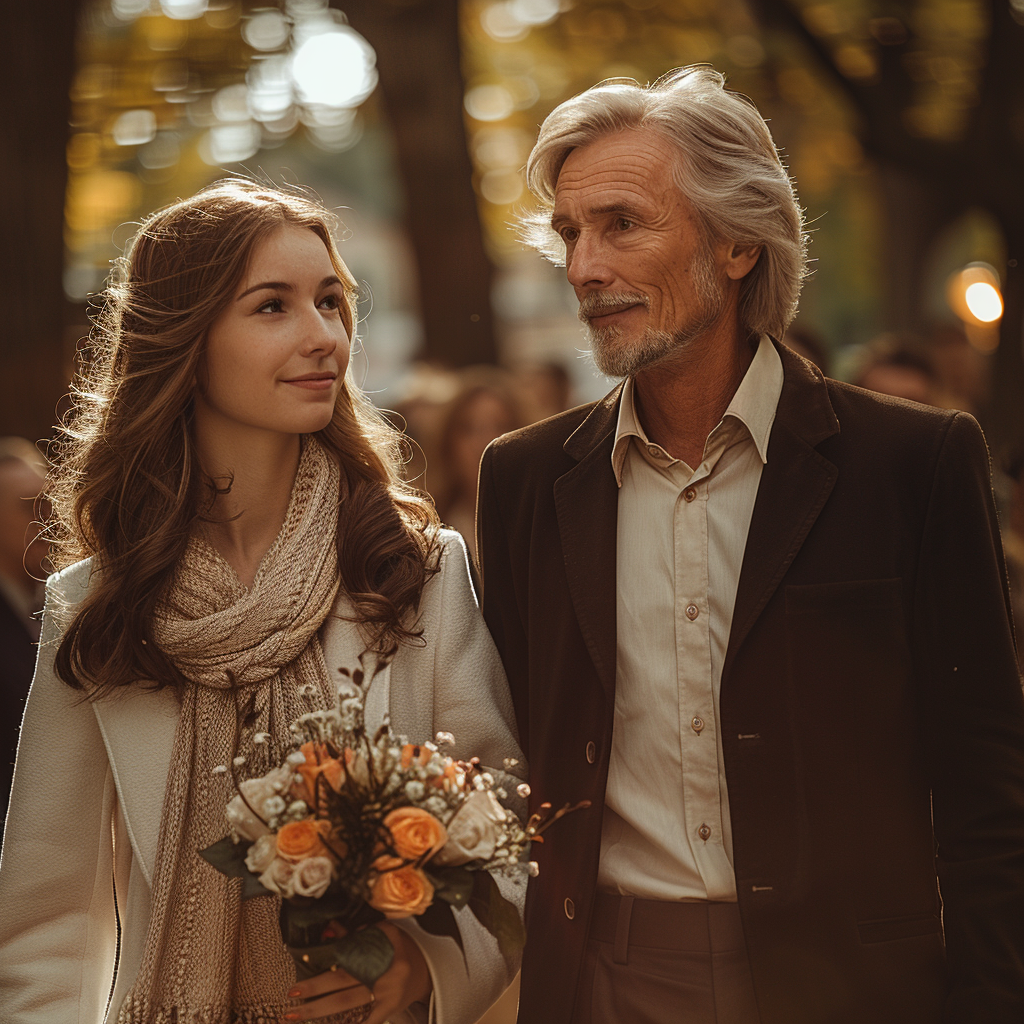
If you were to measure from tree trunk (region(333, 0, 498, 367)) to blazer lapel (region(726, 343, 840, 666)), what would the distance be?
760cm

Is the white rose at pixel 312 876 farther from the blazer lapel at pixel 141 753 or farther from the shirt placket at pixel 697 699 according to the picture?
the shirt placket at pixel 697 699

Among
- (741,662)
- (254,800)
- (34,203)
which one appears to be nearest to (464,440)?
(34,203)

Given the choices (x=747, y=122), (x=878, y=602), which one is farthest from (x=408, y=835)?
(x=747, y=122)

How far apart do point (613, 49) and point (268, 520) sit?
14479mm

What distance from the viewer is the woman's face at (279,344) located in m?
3.12

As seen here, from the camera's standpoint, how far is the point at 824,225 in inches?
1133

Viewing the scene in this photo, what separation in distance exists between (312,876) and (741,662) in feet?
3.29

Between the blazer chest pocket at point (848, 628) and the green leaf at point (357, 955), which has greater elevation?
the blazer chest pocket at point (848, 628)

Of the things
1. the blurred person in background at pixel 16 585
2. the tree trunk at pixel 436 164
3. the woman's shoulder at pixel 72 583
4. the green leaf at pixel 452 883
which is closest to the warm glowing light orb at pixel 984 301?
the tree trunk at pixel 436 164

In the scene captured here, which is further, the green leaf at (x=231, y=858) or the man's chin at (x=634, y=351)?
the man's chin at (x=634, y=351)

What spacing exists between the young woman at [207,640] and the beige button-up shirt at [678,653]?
36cm

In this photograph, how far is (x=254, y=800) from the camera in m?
2.56

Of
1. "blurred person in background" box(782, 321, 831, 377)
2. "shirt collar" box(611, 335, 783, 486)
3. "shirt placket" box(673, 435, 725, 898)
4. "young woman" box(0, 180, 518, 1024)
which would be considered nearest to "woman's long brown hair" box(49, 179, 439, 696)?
"young woman" box(0, 180, 518, 1024)

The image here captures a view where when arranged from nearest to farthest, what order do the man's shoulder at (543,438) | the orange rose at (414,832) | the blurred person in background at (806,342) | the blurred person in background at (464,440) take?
the orange rose at (414,832)
the man's shoulder at (543,438)
the blurred person in background at (806,342)
the blurred person in background at (464,440)
